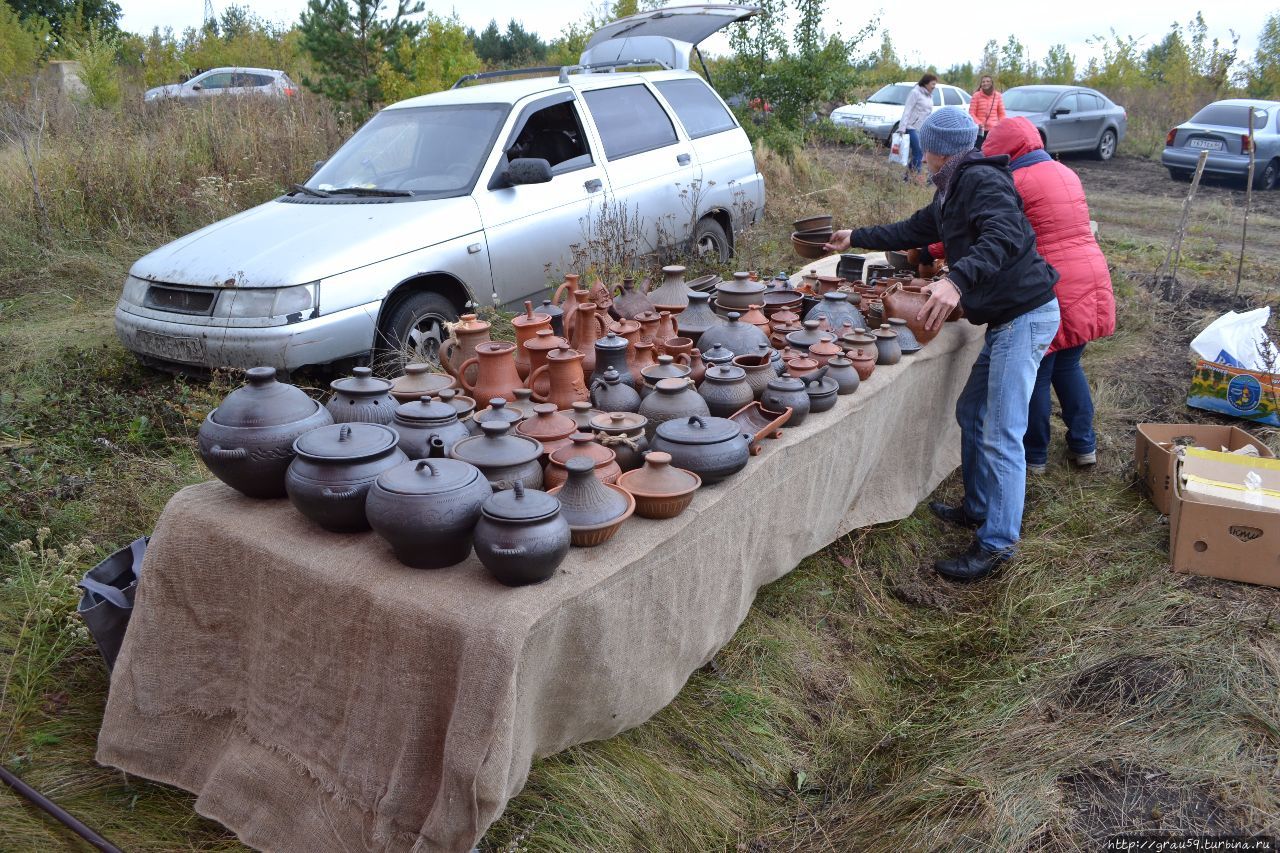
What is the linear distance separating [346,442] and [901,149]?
11.2m

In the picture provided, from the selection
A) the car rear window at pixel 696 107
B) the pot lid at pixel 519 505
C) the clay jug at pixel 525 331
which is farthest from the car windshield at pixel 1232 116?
the pot lid at pixel 519 505

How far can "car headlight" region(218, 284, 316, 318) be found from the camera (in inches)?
168

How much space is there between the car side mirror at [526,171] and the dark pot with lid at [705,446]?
2.93 meters

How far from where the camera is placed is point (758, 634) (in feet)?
10.4

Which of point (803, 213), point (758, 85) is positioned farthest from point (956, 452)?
point (758, 85)

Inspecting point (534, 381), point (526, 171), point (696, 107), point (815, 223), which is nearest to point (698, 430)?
point (534, 381)

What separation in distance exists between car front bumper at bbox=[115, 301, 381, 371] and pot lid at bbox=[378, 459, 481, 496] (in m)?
2.46

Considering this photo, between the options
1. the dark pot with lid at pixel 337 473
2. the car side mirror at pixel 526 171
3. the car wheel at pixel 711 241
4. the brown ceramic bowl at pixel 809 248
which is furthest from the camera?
the car wheel at pixel 711 241

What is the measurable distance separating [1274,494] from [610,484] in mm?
2947

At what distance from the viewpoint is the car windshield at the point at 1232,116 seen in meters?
13.2

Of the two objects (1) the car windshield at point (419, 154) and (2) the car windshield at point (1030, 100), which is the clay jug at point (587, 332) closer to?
(1) the car windshield at point (419, 154)

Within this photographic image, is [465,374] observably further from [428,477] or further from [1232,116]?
[1232,116]

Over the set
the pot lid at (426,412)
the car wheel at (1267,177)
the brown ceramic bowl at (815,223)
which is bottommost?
the car wheel at (1267,177)

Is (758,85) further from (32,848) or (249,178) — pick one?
(32,848)
